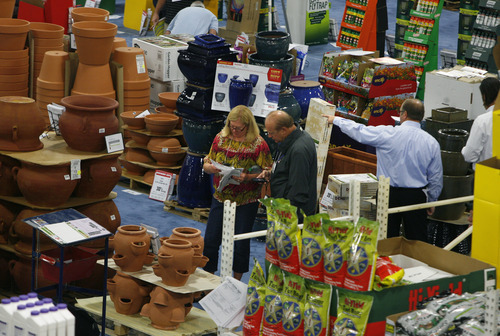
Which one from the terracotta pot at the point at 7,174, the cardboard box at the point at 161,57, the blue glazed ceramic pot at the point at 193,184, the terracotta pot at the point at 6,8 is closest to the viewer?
the terracotta pot at the point at 7,174

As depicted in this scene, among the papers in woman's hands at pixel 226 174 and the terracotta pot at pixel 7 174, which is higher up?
the papers in woman's hands at pixel 226 174

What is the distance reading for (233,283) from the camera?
4.24 metres

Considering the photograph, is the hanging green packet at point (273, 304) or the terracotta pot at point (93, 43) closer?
the hanging green packet at point (273, 304)

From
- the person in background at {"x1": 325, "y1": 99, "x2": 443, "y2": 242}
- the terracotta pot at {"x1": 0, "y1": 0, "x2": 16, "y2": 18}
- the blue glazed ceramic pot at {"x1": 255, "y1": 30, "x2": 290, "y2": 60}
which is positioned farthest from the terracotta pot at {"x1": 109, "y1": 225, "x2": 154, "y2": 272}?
the terracotta pot at {"x1": 0, "y1": 0, "x2": 16, "y2": 18}

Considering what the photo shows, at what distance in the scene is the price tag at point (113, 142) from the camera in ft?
20.8

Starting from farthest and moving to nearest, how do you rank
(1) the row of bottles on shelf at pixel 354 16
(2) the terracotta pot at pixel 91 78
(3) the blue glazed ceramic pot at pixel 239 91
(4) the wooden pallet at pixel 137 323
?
(1) the row of bottles on shelf at pixel 354 16
(2) the terracotta pot at pixel 91 78
(3) the blue glazed ceramic pot at pixel 239 91
(4) the wooden pallet at pixel 137 323

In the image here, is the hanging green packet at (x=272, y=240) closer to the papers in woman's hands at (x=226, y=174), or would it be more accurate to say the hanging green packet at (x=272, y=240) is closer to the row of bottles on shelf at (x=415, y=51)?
the papers in woman's hands at (x=226, y=174)

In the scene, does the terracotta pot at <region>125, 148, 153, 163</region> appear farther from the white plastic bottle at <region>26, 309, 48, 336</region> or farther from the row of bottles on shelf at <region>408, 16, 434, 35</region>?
the row of bottles on shelf at <region>408, 16, 434, 35</region>

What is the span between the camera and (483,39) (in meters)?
12.6

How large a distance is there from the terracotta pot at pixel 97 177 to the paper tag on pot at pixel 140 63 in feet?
8.32

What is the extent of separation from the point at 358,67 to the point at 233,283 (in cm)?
503

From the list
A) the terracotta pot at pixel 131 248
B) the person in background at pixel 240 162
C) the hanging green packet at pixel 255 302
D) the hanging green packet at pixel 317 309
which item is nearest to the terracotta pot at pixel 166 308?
the terracotta pot at pixel 131 248

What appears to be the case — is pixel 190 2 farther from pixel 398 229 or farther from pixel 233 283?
pixel 233 283

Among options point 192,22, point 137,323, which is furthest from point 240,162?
point 192,22
